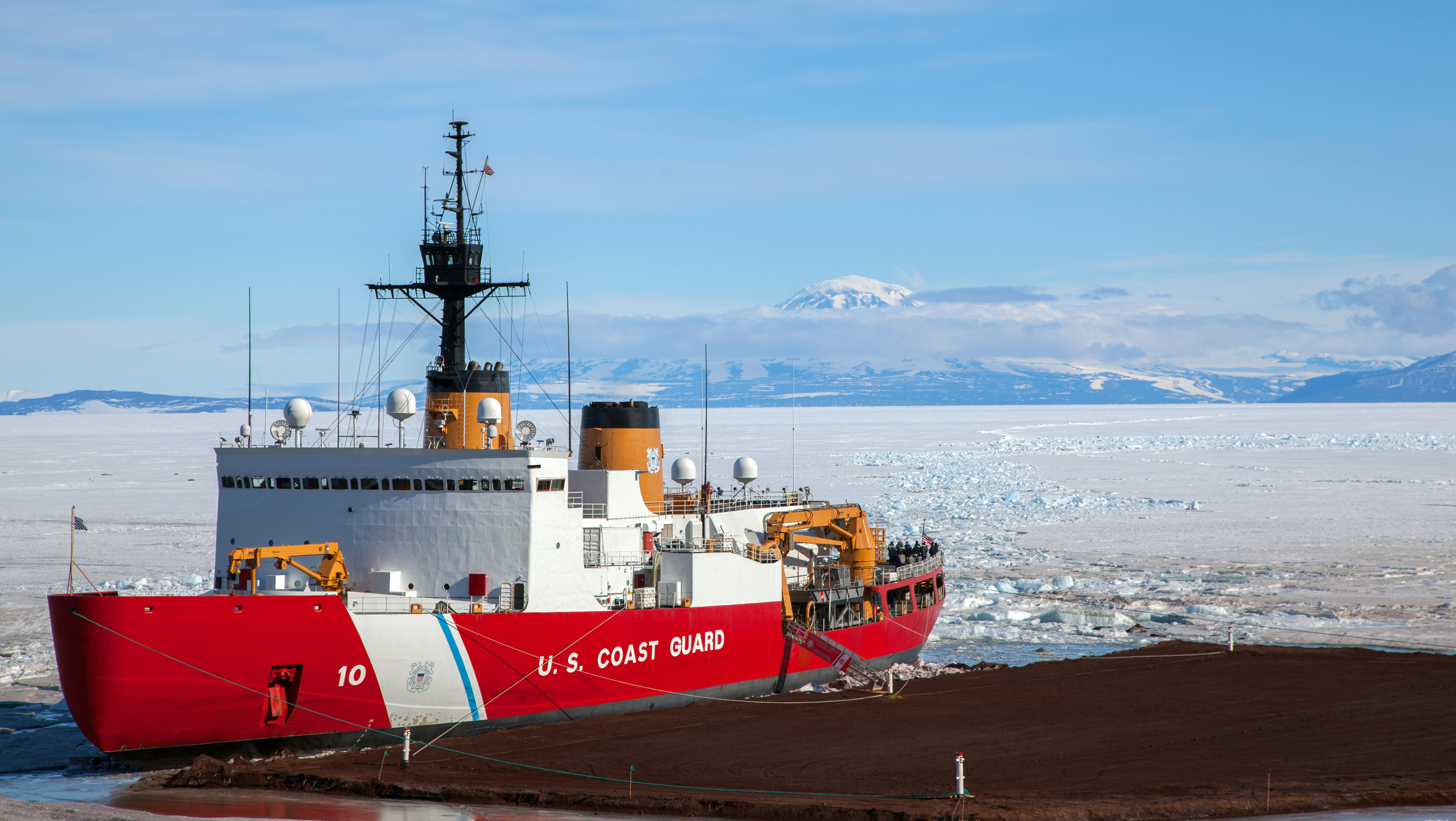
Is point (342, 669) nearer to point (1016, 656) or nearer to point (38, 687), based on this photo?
point (38, 687)

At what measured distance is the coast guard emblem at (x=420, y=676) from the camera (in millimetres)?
18875

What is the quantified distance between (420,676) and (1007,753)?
30.2ft

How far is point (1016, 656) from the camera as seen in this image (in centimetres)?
2811

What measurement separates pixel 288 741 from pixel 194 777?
1.35m

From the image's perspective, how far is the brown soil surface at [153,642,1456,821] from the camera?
16156mm

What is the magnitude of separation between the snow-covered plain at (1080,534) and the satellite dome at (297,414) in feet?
26.4

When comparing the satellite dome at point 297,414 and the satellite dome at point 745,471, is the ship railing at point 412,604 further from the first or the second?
the satellite dome at point 745,471

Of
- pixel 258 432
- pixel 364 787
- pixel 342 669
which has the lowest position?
pixel 364 787

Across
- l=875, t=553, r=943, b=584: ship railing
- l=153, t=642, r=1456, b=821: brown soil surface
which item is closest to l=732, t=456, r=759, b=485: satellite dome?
l=875, t=553, r=943, b=584: ship railing

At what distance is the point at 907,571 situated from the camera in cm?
2981

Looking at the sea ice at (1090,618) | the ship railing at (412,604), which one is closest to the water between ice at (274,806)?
the ship railing at (412,604)

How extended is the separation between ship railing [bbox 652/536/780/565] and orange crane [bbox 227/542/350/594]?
604cm

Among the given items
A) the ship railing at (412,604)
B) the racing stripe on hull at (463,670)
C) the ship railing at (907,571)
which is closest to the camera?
the racing stripe on hull at (463,670)

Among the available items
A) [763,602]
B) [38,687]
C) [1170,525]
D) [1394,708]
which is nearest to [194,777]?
[38,687]
